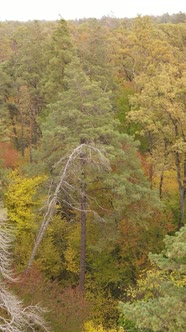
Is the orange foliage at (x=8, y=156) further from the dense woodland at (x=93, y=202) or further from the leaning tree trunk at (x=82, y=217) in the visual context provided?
the leaning tree trunk at (x=82, y=217)

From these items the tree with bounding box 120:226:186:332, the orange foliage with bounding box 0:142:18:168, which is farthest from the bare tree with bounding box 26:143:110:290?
the orange foliage with bounding box 0:142:18:168

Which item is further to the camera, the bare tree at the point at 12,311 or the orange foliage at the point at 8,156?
the orange foliage at the point at 8,156

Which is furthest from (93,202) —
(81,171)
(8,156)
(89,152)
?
(8,156)

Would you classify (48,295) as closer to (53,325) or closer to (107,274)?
(53,325)

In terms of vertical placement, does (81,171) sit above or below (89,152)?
below

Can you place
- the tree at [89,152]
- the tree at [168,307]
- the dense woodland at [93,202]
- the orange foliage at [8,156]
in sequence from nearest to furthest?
the tree at [168,307], the dense woodland at [93,202], the tree at [89,152], the orange foliage at [8,156]

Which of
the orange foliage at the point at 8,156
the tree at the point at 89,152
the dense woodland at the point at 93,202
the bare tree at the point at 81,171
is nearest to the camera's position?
the dense woodland at the point at 93,202

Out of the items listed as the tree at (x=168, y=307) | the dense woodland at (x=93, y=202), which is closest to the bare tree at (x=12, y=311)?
the dense woodland at (x=93, y=202)

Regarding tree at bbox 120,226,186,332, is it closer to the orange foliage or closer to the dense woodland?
the dense woodland

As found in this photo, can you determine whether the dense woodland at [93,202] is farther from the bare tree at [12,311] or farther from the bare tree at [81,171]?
the bare tree at [12,311]

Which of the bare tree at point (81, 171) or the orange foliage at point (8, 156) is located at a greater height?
the bare tree at point (81, 171)

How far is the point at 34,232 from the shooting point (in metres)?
22.4

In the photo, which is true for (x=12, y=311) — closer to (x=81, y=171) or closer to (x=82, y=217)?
(x=81, y=171)

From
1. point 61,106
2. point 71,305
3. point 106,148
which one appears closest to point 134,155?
point 106,148
